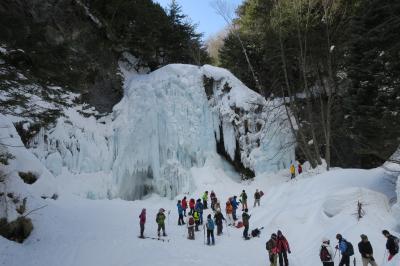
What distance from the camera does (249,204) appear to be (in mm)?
19797

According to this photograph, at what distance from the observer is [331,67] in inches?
795

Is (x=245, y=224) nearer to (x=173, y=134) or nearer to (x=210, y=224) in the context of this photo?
(x=210, y=224)

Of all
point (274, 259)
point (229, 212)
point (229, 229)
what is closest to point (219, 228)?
point (229, 229)

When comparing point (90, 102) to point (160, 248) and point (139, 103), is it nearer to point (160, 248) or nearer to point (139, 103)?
point (139, 103)

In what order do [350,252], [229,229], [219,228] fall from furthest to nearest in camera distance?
[229,229]
[219,228]
[350,252]

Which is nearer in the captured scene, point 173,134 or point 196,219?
point 196,219

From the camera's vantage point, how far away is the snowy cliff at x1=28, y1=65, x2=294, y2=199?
23391 millimetres

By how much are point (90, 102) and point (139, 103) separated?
3.08m

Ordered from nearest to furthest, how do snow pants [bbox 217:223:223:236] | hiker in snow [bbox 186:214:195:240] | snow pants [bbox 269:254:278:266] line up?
1. snow pants [bbox 269:254:278:266]
2. hiker in snow [bbox 186:214:195:240]
3. snow pants [bbox 217:223:223:236]

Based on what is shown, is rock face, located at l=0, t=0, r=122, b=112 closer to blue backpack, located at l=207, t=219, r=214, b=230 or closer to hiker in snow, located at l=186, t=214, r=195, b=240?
hiker in snow, located at l=186, t=214, r=195, b=240

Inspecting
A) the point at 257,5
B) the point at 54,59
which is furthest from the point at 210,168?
the point at 54,59

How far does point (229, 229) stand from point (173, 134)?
10.4 meters

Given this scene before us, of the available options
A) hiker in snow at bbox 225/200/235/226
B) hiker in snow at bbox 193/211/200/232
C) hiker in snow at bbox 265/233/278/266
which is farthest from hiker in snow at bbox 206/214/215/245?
hiker in snow at bbox 265/233/278/266

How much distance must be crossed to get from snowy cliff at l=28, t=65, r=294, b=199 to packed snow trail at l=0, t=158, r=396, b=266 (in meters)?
4.70
